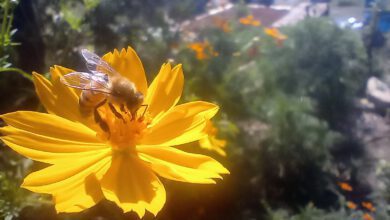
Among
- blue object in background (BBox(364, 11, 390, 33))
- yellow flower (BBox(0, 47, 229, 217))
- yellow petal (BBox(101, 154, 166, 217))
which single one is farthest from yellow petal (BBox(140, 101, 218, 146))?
blue object in background (BBox(364, 11, 390, 33))

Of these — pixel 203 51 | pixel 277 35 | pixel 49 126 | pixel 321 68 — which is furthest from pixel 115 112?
pixel 277 35

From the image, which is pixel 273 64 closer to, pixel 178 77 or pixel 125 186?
pixel 178 77

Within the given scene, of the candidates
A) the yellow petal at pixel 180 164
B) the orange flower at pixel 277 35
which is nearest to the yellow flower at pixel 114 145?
the yellow petal at pixel 180 164

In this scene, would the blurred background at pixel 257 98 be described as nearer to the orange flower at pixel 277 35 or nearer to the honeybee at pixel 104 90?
the orange flower at pixel 277 35

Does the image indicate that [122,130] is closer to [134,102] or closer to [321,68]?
[134,102]

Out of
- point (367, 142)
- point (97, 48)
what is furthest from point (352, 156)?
point (97, 48)

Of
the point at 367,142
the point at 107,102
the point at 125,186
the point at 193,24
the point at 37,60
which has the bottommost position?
the point at 367,142
